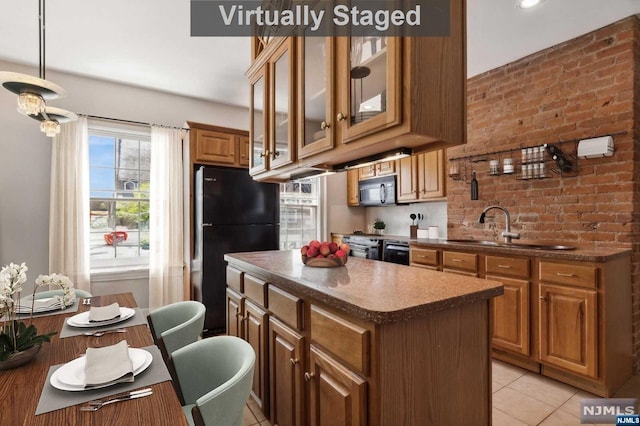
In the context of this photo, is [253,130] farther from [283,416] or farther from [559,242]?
[559,242]

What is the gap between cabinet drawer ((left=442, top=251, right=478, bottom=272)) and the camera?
2.78 m

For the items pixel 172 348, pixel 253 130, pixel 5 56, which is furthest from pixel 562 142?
pixel 5 56

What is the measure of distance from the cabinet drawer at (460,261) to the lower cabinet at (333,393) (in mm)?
1989

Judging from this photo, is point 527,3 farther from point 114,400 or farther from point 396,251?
point 114,400

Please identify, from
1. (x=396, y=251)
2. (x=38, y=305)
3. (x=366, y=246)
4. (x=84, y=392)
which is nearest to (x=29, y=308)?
(x=38, y=305)

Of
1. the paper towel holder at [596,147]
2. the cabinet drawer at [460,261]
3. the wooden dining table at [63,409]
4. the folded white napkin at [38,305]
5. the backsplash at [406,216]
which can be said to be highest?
the paper towel holder at [596,147]

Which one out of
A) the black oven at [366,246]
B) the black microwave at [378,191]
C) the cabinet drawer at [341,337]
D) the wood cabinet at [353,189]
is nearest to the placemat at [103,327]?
the cabinet drawer at [341,337]

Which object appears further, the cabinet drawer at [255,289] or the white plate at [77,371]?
the cabinet drawer at [255,289]

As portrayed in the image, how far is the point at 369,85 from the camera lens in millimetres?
1371

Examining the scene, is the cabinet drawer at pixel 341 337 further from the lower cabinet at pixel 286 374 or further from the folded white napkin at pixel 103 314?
the folded white napkin at pixel 103 314

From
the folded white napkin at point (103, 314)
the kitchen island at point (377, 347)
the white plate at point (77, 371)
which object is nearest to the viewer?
the white plate at point (77, 371)

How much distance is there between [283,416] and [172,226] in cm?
278

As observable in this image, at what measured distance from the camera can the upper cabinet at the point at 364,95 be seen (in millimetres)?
1209

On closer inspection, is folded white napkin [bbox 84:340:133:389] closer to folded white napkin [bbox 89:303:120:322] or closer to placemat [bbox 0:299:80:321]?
folded white napkin [bbox 89:303:120:322]
